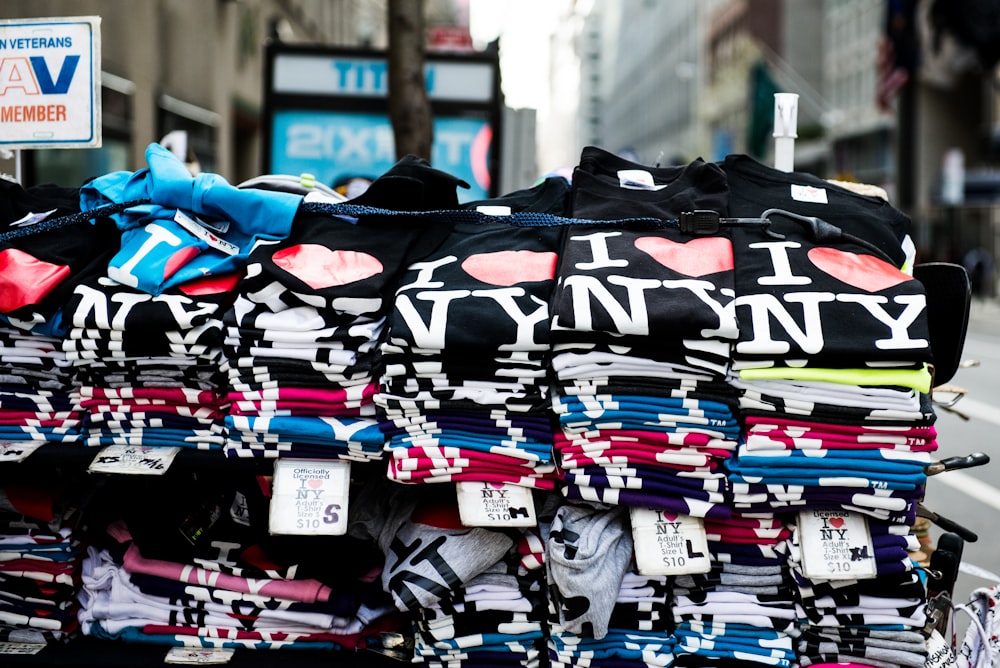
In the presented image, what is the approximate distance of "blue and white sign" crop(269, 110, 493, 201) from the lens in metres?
7.86

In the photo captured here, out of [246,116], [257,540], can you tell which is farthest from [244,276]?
[246,116]

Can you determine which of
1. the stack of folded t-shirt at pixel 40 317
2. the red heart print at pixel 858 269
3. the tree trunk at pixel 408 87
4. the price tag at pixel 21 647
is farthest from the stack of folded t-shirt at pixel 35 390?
the tree trunk at pixel 408 87

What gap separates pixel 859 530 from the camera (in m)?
2.39

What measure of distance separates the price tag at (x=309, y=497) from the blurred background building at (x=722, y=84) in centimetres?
163

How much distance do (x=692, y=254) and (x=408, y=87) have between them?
15.5 feet

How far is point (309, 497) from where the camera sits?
250 cm

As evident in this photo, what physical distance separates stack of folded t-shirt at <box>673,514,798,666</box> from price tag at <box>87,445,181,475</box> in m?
1.36

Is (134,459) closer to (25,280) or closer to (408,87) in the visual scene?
(25,280)

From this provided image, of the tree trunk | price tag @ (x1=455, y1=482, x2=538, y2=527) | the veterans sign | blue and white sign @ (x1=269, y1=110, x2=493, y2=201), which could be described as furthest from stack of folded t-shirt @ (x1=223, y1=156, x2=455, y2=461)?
blue and white sign @ (x1=269, y1=110, x2=493, y2=201)

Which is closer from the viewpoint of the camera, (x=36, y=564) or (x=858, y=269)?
(x=858, y=269)

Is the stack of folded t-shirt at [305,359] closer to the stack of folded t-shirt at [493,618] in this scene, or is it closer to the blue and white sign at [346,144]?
the stack of folded t-shirt at [493,618]

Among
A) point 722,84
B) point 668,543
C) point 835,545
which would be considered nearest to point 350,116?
point 668,543

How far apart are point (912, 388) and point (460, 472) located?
1.09m

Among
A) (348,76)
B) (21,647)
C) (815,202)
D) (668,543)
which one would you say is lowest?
(21,647)
